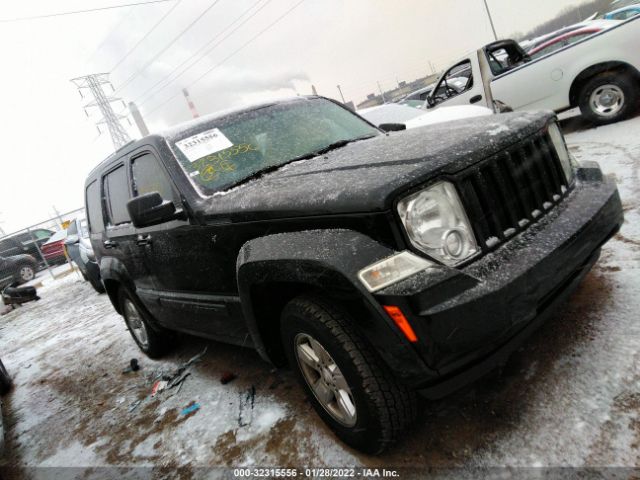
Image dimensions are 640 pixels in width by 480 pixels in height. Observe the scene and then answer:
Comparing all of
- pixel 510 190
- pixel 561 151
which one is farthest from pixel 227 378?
pixel 561 151

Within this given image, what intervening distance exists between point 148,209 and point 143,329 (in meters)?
2.25

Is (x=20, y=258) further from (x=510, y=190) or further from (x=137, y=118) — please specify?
(x=137, y=118)

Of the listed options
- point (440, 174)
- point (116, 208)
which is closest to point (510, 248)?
point (440, 174)

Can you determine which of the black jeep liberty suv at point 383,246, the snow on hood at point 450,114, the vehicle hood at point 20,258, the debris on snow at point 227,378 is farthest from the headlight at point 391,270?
the vehicle hood at point 20,258

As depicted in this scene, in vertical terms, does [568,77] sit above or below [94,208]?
below

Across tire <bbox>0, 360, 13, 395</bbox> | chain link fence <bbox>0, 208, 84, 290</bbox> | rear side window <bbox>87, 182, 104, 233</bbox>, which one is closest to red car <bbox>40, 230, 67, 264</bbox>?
chain link fence <bbox>0, 208, 84, 290</bbox>

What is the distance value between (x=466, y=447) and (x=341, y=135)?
6.89ft

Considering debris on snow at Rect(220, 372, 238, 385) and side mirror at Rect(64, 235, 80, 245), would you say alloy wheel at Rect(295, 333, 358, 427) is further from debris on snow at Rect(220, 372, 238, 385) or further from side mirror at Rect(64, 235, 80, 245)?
side mirror at Rect(64, 235, 80, 245)

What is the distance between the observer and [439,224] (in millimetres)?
1559

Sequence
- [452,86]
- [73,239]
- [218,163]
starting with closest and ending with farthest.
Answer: [218,163]
[452,86]
[73,239]

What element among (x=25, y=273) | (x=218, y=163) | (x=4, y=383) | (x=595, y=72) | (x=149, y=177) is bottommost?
(x=4, y=383)

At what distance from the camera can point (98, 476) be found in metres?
2.48

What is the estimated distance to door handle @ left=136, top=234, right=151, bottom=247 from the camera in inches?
116

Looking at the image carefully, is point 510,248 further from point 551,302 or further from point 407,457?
point 407,457
